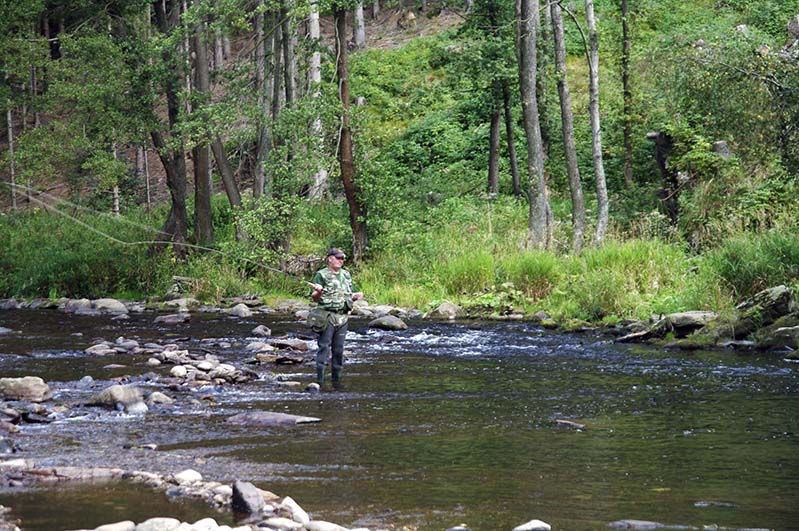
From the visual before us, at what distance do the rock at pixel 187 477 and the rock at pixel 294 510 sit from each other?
2.96ft

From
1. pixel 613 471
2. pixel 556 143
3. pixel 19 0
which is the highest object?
pixel 19 0

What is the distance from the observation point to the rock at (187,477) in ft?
23.2

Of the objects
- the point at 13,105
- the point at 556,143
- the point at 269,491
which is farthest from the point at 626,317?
the point at 13,105

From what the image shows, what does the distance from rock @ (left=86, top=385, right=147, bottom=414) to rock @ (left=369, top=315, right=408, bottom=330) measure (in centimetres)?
817

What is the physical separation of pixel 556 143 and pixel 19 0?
16.5 metres

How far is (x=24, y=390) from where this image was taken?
10672mm

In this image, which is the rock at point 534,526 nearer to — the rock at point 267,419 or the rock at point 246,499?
the rock at point 246,499

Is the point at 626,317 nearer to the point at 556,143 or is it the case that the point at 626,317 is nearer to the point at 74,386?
the point at 74,386

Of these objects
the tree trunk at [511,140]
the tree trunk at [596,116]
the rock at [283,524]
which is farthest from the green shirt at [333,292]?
the tree trunk at [511,140]

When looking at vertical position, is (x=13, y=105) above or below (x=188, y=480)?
above

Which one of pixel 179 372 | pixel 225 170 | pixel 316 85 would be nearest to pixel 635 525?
pixel 179 372

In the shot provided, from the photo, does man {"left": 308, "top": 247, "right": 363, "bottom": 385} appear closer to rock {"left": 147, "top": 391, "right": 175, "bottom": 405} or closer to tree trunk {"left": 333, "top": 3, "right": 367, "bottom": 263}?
rock {"left": 147, "top": 391, "right": 175, "bottom": 405}

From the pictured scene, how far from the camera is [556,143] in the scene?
32.2 m

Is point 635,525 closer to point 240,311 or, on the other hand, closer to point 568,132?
point 240,311
